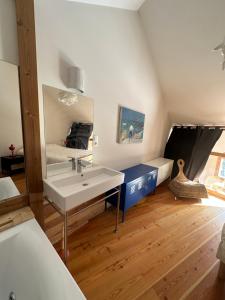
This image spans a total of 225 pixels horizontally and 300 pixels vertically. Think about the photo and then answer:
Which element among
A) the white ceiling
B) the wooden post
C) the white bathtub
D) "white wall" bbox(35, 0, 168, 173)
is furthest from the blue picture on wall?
the white bathtub

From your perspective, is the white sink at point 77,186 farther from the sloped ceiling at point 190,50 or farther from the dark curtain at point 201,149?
the dark curtain at point 201,149

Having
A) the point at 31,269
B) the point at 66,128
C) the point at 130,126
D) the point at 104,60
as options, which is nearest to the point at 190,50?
the point at 104,60

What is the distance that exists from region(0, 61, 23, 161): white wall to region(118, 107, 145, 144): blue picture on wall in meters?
1.36

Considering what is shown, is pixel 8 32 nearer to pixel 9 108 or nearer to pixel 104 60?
pixel 9 108

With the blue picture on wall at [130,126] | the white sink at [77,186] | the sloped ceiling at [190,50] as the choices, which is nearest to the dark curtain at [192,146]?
the sloped ceiling at [190,50]

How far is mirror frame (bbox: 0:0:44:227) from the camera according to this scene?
103cm

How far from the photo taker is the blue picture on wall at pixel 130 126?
7.23 ft

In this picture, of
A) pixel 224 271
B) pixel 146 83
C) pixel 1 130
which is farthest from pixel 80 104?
pixel 224 271

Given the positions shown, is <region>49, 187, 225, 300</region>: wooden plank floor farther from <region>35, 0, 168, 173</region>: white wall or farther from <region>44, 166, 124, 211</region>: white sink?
<region>35, 0, 168, 173</region>: white wall

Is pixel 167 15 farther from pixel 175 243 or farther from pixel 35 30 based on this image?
pixel 175 243

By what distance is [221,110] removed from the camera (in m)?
2.41

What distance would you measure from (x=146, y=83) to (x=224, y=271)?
2573 mm

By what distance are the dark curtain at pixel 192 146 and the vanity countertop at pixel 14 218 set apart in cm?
312

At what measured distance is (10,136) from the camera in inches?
43.8
